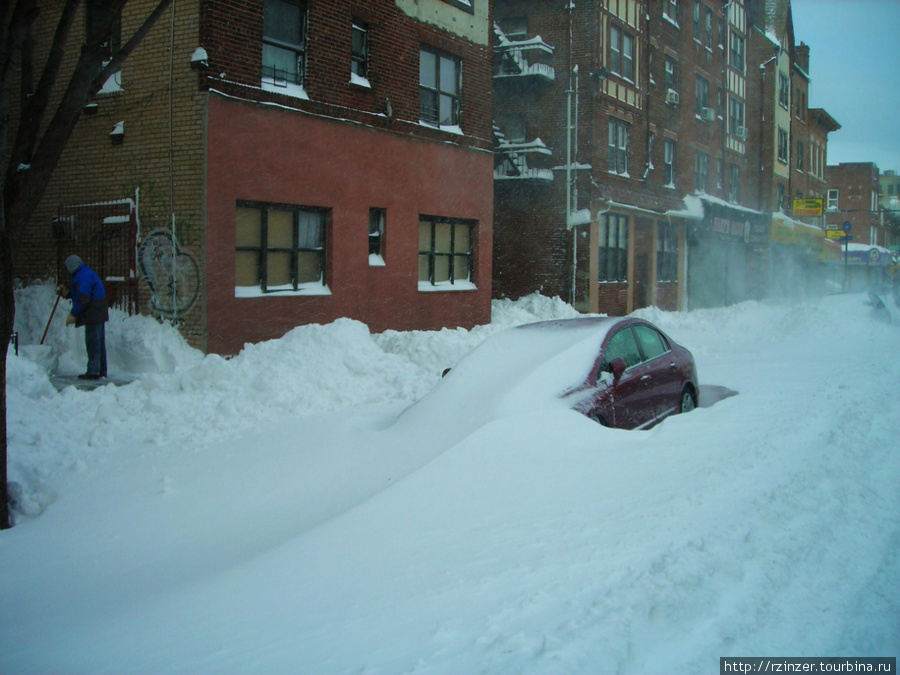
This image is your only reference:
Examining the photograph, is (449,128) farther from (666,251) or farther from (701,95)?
(701,95)

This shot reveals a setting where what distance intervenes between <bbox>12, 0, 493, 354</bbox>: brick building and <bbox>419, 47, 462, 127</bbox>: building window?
45mm

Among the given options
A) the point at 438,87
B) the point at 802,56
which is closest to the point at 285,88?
the point at 438,87

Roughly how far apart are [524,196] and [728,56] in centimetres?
1585

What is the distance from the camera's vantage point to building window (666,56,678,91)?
91.7 ft

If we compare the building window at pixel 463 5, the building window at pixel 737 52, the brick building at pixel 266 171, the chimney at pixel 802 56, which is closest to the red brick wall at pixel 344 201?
the brick building at pixel 266 171

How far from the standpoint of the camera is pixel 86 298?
10.9 m

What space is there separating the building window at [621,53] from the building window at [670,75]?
3088 millimetres

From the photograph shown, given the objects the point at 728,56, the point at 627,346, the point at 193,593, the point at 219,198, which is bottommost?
the point at 193,593

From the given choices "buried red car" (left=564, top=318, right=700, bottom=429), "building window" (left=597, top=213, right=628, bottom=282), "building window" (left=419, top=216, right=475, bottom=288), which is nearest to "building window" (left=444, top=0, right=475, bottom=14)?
"building window" (left=419, top=216, right=475, bottom=288)

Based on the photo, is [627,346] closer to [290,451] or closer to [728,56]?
[290,451]

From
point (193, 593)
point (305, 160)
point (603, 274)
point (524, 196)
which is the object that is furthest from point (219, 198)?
point (603, 274)

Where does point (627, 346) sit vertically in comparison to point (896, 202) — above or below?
below

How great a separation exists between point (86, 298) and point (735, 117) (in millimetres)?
31282

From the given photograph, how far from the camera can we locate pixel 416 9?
15.8m
